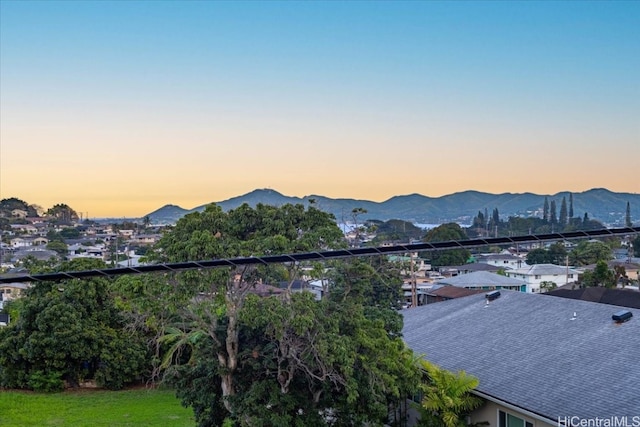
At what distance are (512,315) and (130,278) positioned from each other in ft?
31.9

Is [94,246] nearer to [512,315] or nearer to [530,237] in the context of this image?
[512,315]

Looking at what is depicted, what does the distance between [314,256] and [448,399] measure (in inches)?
333

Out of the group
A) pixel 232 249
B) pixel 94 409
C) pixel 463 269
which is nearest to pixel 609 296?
pixel 232 249

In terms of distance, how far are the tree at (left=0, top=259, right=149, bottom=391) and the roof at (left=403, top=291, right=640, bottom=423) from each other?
34.3 ft

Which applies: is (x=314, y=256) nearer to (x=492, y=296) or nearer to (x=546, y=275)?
(x=492, y=296)

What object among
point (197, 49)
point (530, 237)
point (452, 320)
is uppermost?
point (197, 49)

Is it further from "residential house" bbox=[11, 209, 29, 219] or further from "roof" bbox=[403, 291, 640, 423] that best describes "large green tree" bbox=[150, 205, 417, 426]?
"residential house" bbox=[11, 209, 29, 219]

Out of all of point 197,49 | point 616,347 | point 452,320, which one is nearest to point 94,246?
point 197,49

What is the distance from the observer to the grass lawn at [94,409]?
17.8m

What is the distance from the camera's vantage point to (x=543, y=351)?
13.1 meters

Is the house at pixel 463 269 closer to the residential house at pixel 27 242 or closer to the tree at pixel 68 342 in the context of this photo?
the residential house at pixel 27 242

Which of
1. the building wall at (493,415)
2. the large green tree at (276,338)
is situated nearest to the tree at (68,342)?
the large green tree at (276,338)

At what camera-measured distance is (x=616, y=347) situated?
479 inches

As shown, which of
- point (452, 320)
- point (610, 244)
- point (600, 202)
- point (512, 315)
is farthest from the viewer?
point (610, 244)
